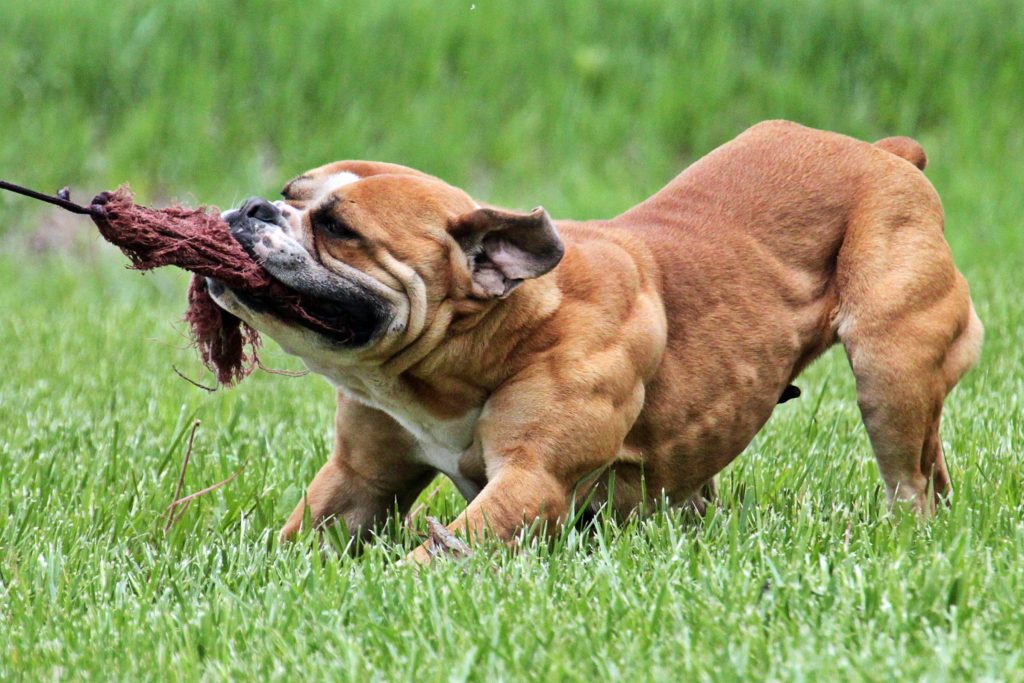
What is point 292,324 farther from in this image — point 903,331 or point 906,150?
point 906,150

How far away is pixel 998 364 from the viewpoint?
7.20 metres

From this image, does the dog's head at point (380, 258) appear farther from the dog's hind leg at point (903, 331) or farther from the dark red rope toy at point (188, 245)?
the dog's hind leg at point (903, 331)

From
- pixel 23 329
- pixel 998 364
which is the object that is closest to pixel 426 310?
pixel 998 364

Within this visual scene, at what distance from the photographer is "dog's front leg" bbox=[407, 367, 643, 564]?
4180mm

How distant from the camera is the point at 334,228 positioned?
4238 millimetres

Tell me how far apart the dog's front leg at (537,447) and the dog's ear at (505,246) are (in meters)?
0.31

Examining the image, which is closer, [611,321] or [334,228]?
[334,228]

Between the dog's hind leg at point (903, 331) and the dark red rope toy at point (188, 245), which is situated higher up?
the dark red rope toy at point (188, 245)

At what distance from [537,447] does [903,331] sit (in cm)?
143

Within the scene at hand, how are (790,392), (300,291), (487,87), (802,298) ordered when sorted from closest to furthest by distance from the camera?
(300,291) → (802,298) → (790,392) → (487,87)

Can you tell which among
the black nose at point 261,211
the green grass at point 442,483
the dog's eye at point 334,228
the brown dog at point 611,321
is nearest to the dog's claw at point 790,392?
the brown dog at point 611,321

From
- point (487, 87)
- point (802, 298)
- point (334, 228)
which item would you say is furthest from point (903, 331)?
point (487, 87)

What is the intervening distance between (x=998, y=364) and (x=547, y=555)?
12.7 ft

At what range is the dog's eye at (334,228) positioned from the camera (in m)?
4.23
